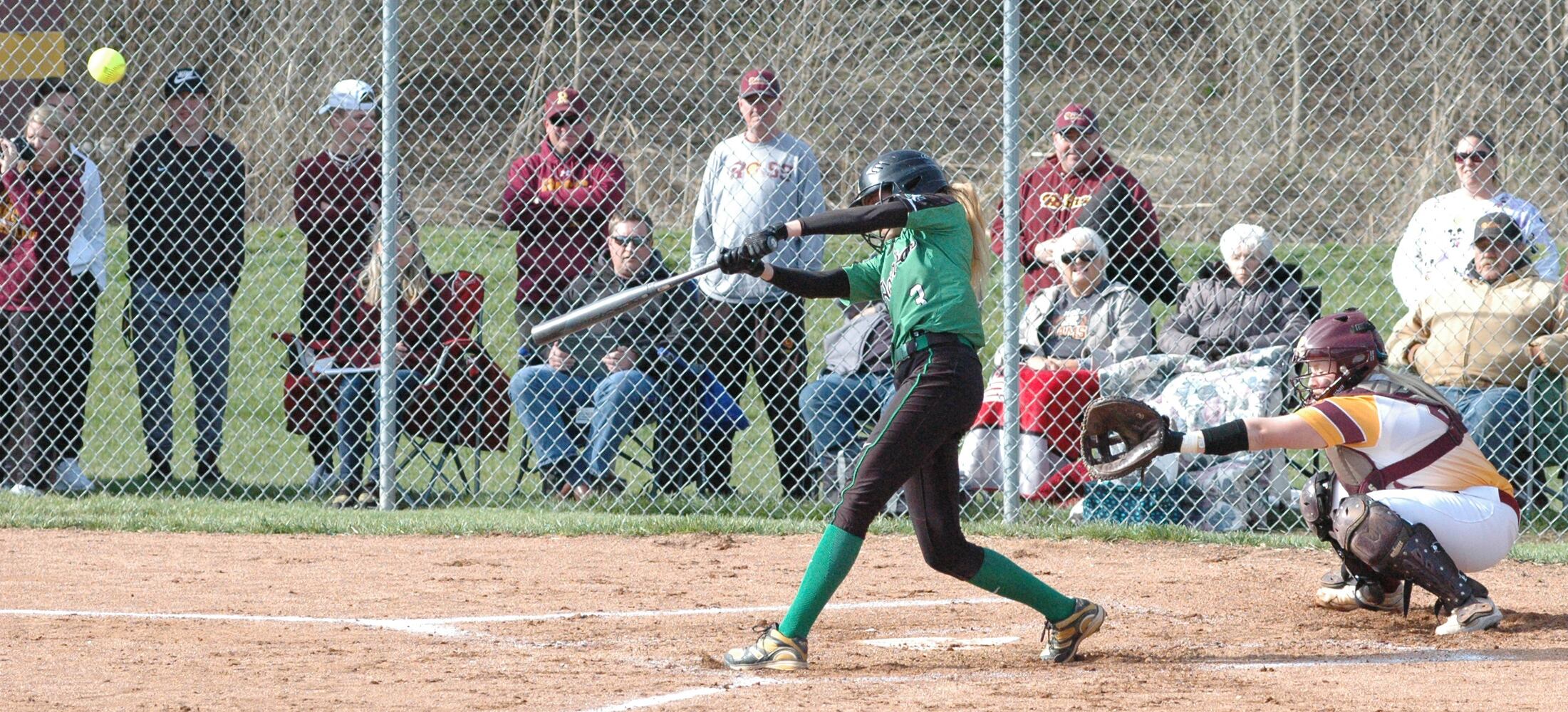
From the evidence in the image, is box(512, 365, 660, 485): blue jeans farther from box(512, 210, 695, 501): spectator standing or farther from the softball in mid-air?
the softball in mid-air

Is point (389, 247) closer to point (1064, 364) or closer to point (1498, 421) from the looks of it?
point (1064, 364)

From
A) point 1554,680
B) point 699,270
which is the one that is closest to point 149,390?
point 699,270

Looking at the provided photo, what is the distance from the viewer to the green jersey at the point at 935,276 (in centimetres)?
452

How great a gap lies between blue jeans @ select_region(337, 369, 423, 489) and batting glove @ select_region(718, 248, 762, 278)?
4.02 m

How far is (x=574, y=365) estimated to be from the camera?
802 cm

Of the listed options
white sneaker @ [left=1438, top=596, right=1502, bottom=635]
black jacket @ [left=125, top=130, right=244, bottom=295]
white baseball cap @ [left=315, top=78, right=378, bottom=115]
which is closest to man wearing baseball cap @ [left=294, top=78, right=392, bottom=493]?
white baseball cap @ [left=315, top=78, right=378, bottom=115]

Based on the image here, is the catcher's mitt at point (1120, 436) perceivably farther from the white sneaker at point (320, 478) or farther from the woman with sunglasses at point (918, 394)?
the white sneaker at point (320, 478)

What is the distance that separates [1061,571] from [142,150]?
17.6 feet

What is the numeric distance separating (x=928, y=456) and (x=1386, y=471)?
164cm

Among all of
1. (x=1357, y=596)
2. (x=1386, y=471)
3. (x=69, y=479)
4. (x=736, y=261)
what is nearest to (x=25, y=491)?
(x=69, y=479)

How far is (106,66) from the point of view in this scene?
9.08 metres

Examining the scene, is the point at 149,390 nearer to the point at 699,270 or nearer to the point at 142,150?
the point at 142,150

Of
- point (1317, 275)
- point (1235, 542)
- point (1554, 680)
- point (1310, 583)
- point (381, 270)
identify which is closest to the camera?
point (1554, 680)

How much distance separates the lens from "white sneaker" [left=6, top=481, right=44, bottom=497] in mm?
8281
